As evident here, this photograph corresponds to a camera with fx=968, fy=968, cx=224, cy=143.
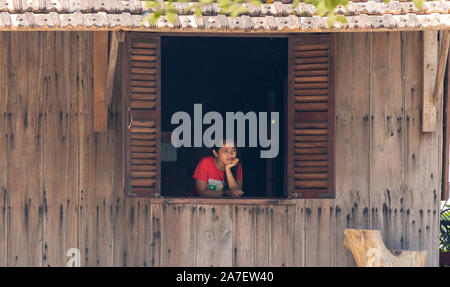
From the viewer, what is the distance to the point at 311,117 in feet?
25.7

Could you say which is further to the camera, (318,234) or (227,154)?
(227,154)

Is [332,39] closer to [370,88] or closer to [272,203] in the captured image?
[370,88]

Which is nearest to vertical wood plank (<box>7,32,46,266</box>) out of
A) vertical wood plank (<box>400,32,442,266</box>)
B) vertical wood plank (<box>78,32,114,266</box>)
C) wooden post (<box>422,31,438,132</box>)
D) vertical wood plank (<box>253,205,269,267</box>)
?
vertical wood plank (<box>78,32,114,266</box>)

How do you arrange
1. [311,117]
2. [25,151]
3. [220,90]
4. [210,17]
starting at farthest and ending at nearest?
[220,90]
[25,151]
[311,117]
[210,17]

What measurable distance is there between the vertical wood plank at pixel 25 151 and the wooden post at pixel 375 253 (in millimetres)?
2582

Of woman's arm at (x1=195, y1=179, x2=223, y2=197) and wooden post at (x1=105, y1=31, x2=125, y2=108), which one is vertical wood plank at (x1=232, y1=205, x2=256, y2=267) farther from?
wooden post at (x1=105, y1=31, x2=125, y2=108)

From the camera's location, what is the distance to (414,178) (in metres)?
8.09

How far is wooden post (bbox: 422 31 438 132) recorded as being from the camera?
801 centimetres

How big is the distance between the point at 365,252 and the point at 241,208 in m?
1.05

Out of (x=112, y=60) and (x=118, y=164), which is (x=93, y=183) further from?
(x=112, y=60)

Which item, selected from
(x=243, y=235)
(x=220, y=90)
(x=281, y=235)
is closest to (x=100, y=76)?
(x=243, y=235)

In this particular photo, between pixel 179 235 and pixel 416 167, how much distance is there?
2058mm

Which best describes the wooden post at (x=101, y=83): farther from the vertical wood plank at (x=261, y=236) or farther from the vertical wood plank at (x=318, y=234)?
the vertical wood plank at (x=318, y=234)

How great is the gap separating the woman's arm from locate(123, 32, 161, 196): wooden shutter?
557 millimetres
